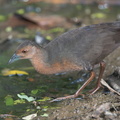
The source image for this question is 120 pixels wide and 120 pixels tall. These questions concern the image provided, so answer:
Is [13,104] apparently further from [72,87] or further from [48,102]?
[72,87]

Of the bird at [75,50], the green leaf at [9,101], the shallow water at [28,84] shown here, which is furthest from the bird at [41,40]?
the green leaf at [9,101]

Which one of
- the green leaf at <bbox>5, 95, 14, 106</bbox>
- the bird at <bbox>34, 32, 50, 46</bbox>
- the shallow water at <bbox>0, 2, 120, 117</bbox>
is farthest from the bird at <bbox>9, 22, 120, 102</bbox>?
the bird at <bbox>34, 32, 50, 46</bbox>

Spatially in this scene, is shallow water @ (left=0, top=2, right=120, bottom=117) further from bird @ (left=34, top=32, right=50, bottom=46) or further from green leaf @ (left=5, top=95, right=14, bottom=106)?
bird @ (left=34, top=32, right=50, bottom=46)

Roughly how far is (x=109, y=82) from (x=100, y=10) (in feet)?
18.4

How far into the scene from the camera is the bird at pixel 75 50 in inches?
229

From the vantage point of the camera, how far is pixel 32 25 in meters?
9.80

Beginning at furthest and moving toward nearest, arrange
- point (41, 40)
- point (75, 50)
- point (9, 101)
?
point (41, 40) → point (75, 50) → point (9, 101)

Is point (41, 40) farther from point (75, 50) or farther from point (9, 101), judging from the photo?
point (9, 101)

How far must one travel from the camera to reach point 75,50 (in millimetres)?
5809

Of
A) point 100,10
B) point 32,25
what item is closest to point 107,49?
point 32,25

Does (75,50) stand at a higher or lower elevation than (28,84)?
higher

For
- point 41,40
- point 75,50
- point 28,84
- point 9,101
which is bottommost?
point 41,40

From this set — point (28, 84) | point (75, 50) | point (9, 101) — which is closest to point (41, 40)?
point (28, 84)

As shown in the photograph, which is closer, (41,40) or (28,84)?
(28,84)
